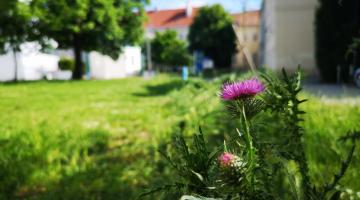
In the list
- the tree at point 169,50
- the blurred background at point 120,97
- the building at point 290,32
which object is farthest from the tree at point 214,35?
the building at point 290,32

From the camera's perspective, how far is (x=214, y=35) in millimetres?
44000

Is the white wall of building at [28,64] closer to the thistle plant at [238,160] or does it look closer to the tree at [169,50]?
the tree at [169,50]

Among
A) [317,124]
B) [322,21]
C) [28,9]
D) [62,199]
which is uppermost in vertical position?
[28,9]

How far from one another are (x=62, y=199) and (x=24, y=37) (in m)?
22.0

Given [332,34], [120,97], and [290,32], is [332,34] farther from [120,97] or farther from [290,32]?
[120,97]

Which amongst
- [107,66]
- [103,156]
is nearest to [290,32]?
[103,156]

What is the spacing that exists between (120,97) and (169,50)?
41630 millimetres

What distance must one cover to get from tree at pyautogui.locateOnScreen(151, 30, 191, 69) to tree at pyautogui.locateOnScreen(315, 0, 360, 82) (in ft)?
124

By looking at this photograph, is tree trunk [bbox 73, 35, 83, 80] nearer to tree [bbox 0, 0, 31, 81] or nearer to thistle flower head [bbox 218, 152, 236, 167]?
tree [bbox 0, 0, 31, 81]

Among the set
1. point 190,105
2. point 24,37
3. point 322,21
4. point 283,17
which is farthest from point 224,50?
point 190,105

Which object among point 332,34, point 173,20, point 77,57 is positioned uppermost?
point 173,20

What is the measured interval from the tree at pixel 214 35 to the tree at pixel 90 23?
17428 mm

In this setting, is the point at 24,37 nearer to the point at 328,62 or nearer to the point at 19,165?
the point at 328,62

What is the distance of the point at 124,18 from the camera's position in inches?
1056
